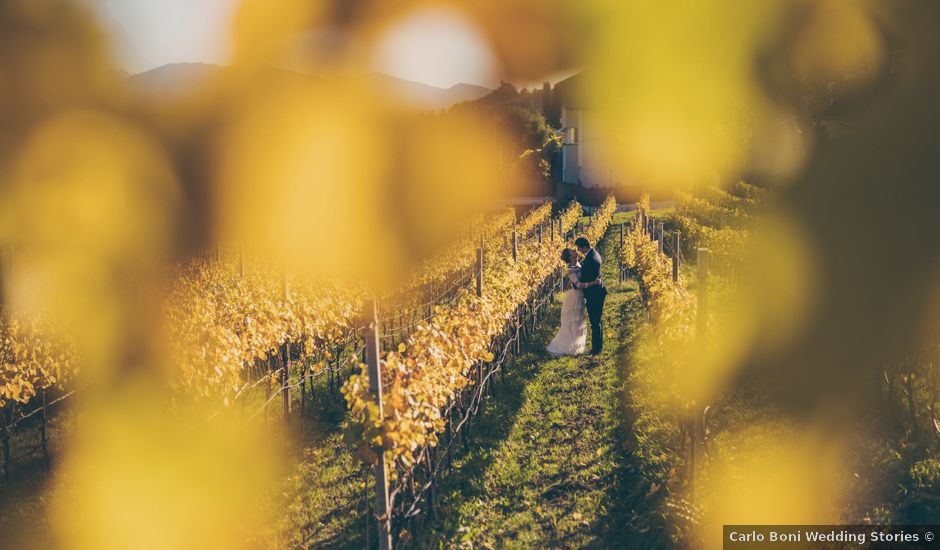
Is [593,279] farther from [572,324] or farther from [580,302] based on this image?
[572,324]

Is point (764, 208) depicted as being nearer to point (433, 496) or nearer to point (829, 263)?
point (829, 263)

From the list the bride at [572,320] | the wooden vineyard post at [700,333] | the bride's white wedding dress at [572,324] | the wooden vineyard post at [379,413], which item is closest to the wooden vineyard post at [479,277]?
the bride at [572,320]

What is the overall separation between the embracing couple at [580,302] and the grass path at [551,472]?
1.49 ft

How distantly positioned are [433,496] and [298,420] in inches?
130

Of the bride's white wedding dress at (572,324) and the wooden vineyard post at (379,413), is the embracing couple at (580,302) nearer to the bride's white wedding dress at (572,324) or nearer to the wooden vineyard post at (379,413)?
the bride's white wedding dress at (572,324)

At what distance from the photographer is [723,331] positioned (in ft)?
35.9

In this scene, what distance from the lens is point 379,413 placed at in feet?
17.1

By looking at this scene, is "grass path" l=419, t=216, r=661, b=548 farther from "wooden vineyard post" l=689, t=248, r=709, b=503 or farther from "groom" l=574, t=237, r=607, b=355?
"groom" l=574, t=237, r=607, b=355

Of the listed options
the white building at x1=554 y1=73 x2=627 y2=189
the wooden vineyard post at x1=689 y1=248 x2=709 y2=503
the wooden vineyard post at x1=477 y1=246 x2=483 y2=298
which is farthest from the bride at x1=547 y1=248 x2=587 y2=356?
the white building at x1=554 y1=73 x2=627 y2=189

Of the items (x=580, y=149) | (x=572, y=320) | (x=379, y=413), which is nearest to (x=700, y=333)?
(x=379, y=413)

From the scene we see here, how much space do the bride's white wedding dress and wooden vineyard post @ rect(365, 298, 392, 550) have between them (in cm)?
559

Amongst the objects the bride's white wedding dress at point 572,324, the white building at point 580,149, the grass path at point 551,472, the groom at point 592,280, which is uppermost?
the white building at point 580,149

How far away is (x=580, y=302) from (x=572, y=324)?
0.43 m

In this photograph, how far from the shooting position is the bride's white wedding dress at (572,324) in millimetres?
10492
